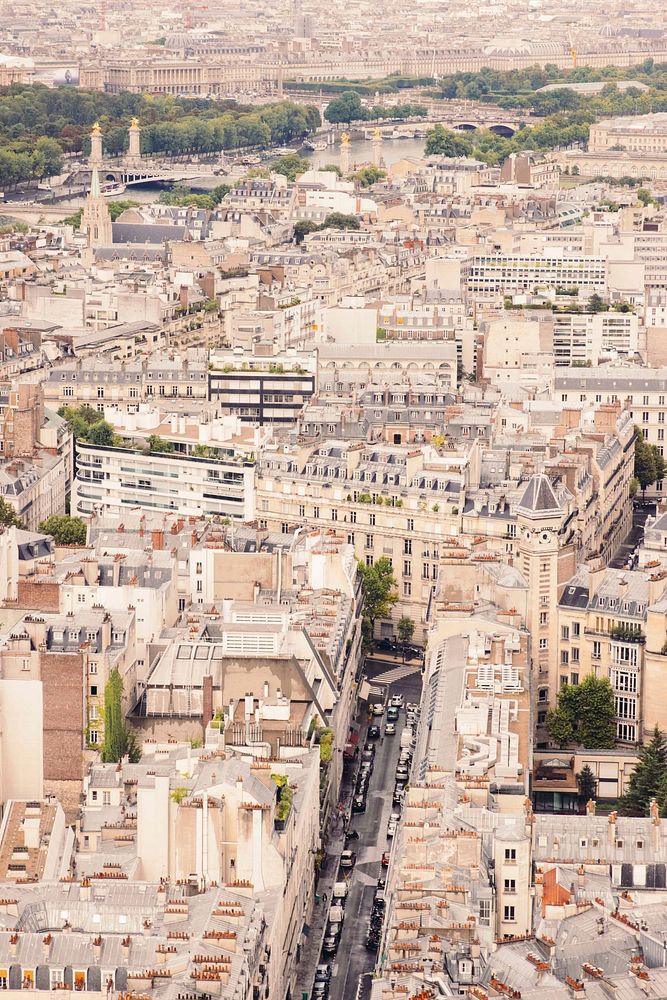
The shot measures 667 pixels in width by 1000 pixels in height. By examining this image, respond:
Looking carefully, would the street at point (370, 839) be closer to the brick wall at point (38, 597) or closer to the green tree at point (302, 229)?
the brick wall at point (38, 597)

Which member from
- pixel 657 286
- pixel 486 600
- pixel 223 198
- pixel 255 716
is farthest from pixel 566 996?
Answer: pixel 223 198

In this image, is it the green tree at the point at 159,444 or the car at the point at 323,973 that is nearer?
the car at the point at 323,973

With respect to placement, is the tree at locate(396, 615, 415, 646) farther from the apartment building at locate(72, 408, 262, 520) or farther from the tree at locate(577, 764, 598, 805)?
the tree at locate(577, 764, 598, 805)

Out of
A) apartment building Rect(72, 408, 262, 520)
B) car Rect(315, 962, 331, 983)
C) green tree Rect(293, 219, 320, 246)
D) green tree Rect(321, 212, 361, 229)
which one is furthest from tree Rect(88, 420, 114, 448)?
green tree Rect(321, 212, 361, 229)

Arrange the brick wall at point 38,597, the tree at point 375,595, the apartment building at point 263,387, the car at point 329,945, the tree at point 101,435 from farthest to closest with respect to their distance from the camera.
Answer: the apartment building at point 263,387 < the tree at point 101,435 < the tree at point 375,595 < the brick wall at point 38,597 < the car at point 329,945

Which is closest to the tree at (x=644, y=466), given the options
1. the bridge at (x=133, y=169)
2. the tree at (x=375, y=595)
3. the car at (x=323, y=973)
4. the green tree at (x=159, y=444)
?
the green tree at (x=159, y=444)

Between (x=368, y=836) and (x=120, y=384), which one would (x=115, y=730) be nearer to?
(x=368, y=836)

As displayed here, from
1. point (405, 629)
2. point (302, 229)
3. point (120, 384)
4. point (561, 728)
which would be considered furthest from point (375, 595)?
point (302, 229)

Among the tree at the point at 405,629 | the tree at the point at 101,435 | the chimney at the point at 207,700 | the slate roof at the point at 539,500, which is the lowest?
the tree at the point at 405,629
